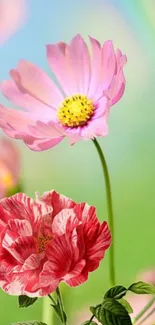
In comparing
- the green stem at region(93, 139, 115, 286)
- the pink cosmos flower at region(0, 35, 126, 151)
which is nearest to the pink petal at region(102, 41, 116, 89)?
the pink cosmos flower at region(0, 35, 126, 151)

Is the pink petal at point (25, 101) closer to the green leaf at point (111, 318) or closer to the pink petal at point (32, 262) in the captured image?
the pink petal at point (32, 262)

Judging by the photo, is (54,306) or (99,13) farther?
(99,13)

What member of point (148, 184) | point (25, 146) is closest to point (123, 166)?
point (148, 184)

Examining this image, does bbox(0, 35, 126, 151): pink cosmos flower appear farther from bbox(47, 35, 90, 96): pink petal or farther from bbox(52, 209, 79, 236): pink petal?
bbox(52, 209, 79, 236): pink petal

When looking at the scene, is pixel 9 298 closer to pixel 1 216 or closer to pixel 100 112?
pixel 1 216

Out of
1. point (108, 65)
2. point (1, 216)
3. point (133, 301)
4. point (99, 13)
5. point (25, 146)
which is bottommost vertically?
point (133, 301)

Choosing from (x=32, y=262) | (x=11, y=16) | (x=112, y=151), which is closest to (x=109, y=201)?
(x=112, y=151)
